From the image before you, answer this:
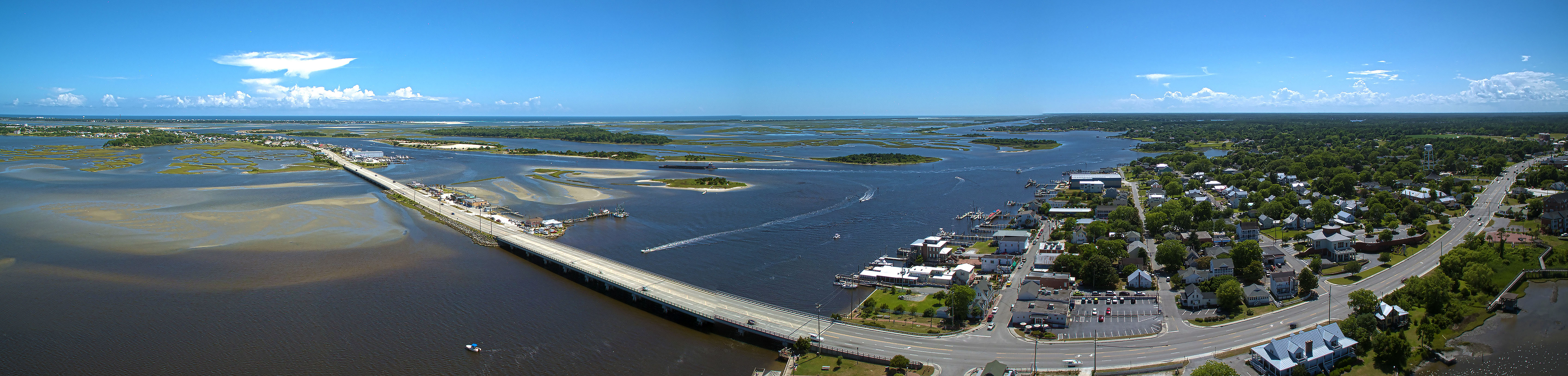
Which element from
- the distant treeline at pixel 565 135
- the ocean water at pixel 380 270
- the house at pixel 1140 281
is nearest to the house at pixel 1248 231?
the house at pixel 1140 281

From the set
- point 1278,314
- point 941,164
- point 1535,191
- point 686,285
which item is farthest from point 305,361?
point 941,164

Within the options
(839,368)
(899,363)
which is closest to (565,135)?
(839,368)

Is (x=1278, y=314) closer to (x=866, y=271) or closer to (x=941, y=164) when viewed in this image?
(x=866, y=271)

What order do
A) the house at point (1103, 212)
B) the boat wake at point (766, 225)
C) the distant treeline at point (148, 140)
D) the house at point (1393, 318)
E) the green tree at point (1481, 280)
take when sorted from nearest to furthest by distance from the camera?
the house at point (1393, 318) < the green tree at point (1481, 280) < the boat wake at point (766, 225) < the house at point (1103, 212) < the distant treeline at point (148, 140)

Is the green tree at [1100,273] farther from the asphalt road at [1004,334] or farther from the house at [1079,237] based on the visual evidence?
the house at [1079,237]

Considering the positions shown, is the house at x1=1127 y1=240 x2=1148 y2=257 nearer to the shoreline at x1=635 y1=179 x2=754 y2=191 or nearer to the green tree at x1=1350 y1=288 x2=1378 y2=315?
the green tree at x1=1350 y1=288 x2=1378 y2=315

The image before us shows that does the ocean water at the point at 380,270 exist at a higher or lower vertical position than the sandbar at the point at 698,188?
lower

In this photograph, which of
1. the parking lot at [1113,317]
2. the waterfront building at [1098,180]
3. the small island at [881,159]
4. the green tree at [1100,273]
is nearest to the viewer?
the parking lot at [1113,317]
